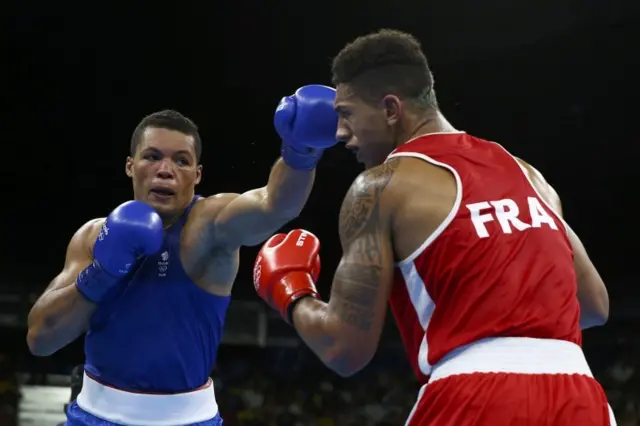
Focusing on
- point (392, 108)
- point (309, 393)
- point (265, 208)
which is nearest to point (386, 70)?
point (392, 108)

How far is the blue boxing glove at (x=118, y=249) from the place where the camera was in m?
2.51

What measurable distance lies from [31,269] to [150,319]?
25.0 ft

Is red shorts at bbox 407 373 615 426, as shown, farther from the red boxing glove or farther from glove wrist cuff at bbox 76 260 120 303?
glove wrist cuff at bbox 76 260 120 303

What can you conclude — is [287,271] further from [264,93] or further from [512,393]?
[264,93]

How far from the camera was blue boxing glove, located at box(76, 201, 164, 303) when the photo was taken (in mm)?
2510

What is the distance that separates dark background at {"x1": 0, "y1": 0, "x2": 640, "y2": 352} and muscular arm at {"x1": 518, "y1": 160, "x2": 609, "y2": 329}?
15.3 ft

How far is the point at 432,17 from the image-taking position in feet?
21.6

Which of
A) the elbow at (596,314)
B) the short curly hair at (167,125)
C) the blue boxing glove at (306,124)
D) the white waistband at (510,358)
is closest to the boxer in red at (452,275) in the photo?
the white waistband at (510,358)

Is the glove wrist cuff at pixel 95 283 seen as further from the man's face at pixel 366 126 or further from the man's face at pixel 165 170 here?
the man's face at pixel 366 126

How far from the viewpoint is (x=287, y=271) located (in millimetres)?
2018

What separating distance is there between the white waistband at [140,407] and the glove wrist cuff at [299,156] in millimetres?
874

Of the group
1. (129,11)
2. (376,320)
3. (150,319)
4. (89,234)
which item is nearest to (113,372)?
(150,319)

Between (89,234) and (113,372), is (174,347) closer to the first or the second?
(113,372)

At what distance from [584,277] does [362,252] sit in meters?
0.61
